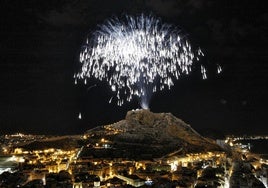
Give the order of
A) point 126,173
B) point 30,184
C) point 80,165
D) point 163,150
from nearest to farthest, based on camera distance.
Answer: point 30,184, point 126,173, point 80,165, point 163,150

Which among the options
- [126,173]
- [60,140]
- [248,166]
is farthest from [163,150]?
[60,140]

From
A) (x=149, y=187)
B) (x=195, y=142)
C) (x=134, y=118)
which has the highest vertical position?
(x=134, y=118)

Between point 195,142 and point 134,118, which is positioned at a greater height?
point 134,118

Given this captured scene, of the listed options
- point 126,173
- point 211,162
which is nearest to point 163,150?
point 211,162

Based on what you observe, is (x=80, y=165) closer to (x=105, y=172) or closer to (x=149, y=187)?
(x=105, y=172)

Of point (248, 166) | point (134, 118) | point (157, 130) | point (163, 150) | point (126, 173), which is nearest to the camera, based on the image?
point (126, 173)

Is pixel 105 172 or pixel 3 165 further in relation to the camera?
pixel 3 165

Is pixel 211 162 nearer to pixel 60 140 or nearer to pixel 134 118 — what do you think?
pixel 134 118
